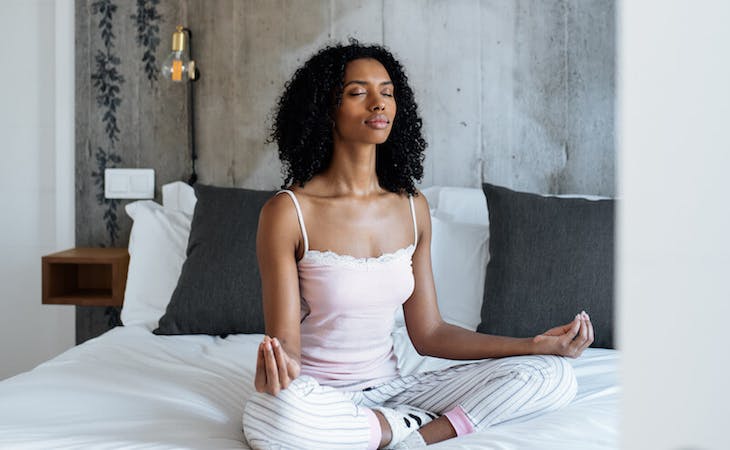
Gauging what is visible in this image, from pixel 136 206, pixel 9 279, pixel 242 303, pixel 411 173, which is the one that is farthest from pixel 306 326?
pixel 9 279

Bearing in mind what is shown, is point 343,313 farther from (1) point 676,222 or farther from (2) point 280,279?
(1) point 676,222

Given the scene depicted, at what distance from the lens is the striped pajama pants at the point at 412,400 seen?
134cm

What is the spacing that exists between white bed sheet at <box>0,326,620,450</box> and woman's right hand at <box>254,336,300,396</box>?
13cm

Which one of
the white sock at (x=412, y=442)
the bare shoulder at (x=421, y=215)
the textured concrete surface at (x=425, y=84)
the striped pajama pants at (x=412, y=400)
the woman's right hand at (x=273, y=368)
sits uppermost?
the textured concrete surface at (x=425, y=84)

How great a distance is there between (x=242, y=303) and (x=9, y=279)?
1284 millimetres

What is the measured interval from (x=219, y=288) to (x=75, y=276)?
34.9 inches

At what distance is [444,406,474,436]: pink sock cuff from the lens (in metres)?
1.47

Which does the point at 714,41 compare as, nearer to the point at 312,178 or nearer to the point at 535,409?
the point at 535,409

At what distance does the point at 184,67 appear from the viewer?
2.83 metres

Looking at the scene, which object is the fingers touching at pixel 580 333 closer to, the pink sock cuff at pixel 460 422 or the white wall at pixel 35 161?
the pink sock cuff at pixel 460 422

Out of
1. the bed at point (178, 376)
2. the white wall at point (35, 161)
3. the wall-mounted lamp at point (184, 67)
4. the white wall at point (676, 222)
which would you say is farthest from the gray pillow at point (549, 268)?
the white wall at point (676, 222)

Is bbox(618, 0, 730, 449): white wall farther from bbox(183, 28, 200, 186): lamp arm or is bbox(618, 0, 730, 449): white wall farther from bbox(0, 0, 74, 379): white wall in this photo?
bbox(0, 0, 74, 379): white wall

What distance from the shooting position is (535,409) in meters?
1.53

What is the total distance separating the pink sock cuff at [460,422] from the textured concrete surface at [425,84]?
138cm
